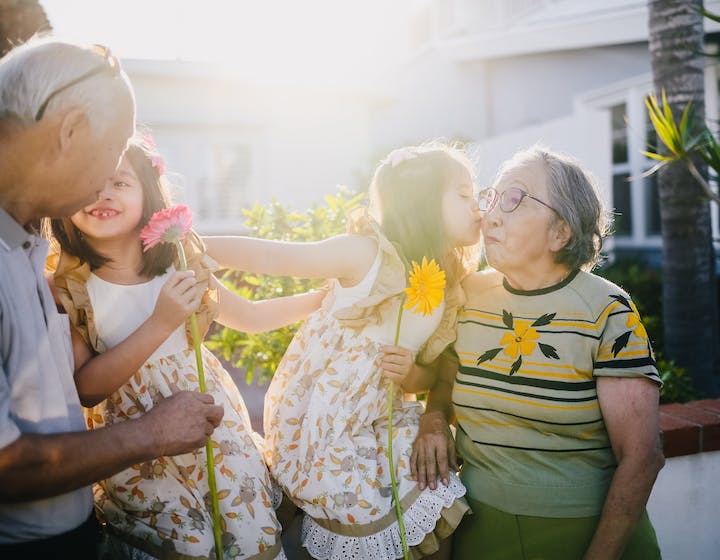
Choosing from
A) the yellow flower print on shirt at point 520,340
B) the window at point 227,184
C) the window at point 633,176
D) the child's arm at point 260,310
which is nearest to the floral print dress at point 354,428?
the child's arm at point 260,310

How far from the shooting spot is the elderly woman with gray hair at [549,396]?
1916mm

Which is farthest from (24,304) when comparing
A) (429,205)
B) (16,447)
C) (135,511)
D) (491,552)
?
(491,552)

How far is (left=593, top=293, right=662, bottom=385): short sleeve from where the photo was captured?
6.22 feet

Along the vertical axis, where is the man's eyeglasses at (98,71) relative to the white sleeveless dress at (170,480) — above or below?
above

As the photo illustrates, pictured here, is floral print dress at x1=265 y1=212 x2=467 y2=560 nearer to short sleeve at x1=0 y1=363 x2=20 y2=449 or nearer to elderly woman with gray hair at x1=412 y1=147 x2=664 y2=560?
elderly woman with gray hair at x1=412 y1=147 x2=664 y2=560

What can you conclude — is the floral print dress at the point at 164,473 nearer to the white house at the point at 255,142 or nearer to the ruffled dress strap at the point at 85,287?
the ruffled dress strap at the point at 85,287

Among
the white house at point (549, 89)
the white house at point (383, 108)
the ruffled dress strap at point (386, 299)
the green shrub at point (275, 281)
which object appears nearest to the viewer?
the ruffled dress strap at point (386, 299)

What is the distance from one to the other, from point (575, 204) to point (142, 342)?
1.45m

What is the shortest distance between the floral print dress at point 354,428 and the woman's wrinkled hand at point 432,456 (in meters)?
0.02

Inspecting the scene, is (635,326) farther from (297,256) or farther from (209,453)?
(209,453)

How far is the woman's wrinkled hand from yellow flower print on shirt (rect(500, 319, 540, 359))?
35 cm

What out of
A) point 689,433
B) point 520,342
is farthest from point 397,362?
point 689,433

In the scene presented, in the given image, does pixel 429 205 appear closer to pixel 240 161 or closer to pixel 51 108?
pixel 51 108

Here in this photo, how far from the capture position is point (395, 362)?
206cm
